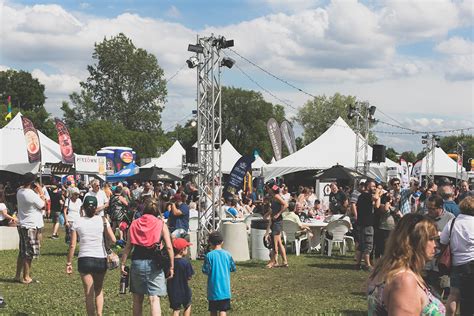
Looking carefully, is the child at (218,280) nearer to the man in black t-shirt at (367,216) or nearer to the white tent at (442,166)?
the man in black t-shirt at (367,216)

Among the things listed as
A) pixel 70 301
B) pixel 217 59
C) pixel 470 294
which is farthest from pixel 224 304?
pixel 217 59

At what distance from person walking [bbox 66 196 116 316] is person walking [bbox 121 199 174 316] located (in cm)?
71

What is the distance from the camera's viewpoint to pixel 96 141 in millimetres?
58562

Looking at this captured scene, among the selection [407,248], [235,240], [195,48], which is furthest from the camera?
[195,48]

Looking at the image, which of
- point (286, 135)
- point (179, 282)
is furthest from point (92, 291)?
point (286, 135)

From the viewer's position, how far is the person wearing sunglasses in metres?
2.90

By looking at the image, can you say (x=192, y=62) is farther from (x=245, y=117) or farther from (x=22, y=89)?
(x=245, y=117)

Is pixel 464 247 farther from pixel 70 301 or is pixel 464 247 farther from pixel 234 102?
pixel 234 102

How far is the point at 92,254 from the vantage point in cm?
732

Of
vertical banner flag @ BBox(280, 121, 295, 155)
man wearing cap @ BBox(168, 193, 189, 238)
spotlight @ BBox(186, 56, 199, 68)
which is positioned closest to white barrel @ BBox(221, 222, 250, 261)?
man wearing cap @ BBox(168, 193, 189, 238)

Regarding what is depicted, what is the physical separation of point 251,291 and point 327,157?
795 inches

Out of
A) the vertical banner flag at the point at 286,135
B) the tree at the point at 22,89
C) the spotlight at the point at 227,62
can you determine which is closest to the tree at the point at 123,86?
the tree at the point at 22,89

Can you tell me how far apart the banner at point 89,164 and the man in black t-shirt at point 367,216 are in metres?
17.9

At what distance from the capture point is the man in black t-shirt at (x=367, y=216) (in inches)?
477
